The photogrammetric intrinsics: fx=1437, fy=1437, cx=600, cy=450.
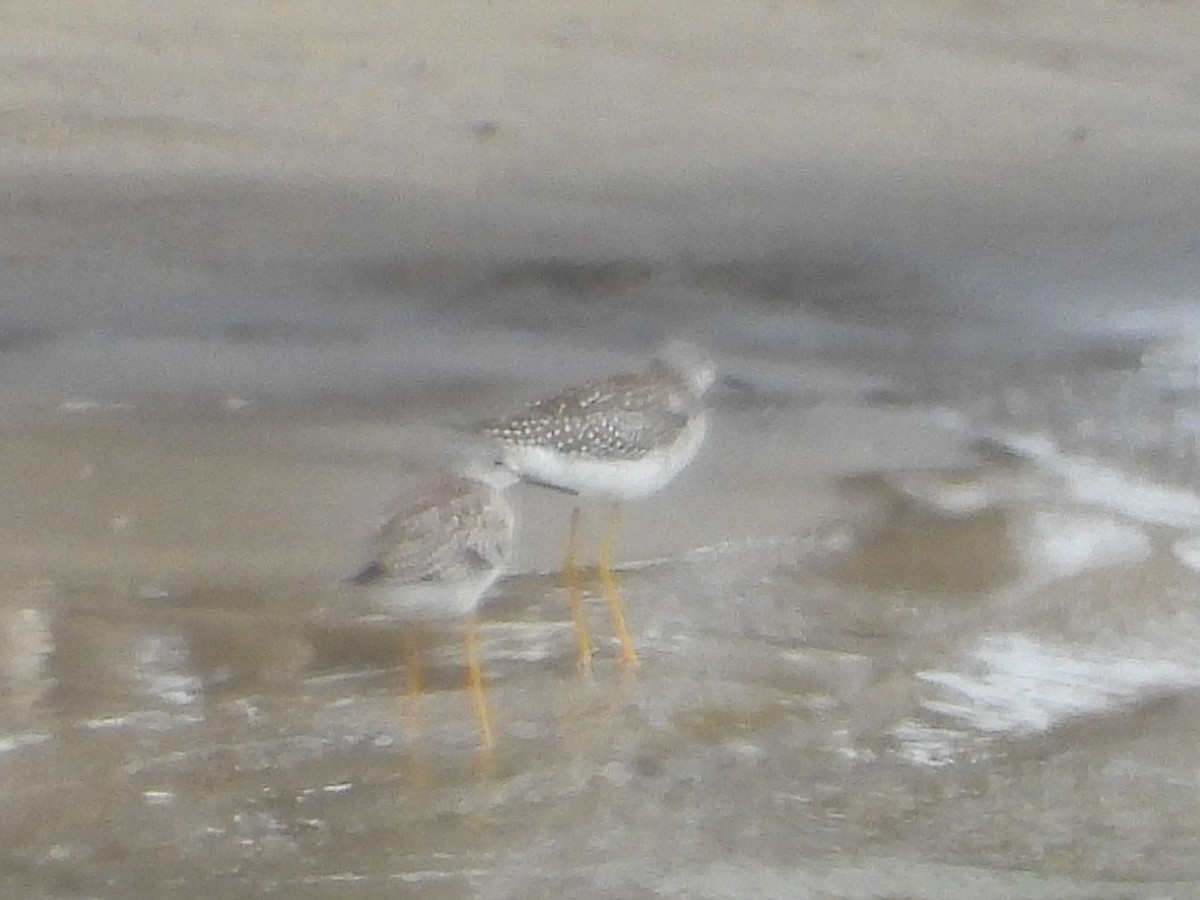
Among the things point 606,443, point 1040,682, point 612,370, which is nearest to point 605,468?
point 606,443

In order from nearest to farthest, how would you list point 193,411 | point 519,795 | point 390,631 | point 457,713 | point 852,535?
point 519,795 < point 457,713 < point 390,631 < point 852,535 < point 193,411

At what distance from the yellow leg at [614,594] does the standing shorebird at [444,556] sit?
11.1 inches

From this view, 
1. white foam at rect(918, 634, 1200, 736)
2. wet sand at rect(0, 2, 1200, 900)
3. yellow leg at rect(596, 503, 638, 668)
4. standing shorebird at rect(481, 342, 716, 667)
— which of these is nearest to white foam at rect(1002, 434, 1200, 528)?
wet sand at rect(0, 2, 1200, 900)

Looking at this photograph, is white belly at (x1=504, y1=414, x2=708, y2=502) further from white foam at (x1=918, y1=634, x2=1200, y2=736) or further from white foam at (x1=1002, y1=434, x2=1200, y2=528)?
white foam at (x1=1002, y1=434, x2=1200, y2=528)

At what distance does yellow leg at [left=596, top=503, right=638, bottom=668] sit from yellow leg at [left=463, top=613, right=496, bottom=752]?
0.88 ft

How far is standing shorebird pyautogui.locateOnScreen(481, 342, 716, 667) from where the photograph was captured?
8.19 feet

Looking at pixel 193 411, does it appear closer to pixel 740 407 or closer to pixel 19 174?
pixel 19 174

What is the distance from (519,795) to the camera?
86.8 inches

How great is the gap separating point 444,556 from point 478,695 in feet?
0.91

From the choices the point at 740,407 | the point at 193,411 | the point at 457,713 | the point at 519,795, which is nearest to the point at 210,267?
the point at 193,411

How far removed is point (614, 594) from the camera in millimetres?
2711

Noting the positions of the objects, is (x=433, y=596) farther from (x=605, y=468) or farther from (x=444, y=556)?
(x=605, y=468)

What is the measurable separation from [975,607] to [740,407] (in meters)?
1.02

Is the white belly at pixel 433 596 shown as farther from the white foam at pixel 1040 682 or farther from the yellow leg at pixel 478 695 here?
the white foam at pixel 1040 682
